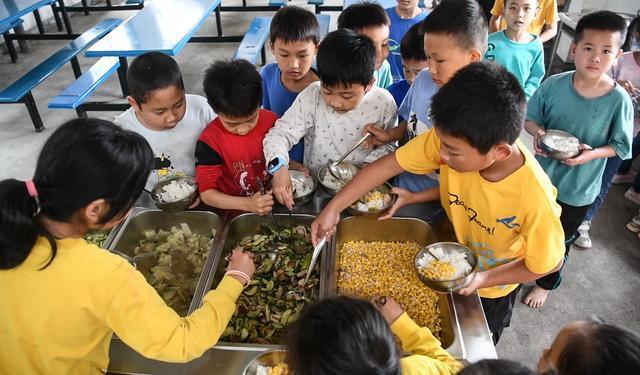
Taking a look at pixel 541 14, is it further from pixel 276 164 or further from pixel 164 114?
pixel 164 114

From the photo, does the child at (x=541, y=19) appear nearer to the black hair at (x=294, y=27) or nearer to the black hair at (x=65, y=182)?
the black hair at (x=294, y=27)

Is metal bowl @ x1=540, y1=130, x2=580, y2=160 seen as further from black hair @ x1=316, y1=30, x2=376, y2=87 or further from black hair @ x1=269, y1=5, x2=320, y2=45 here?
black hair @ x1=269, y1=5, x2=320, y2=45

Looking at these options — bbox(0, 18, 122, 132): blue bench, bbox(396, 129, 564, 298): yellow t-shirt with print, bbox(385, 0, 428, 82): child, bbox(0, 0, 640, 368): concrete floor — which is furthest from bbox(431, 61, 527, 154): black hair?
bbox(0, 18, 122, 132): blue bench

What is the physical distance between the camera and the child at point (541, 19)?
3932 millimetres

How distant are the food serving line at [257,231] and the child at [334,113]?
0.79 ft

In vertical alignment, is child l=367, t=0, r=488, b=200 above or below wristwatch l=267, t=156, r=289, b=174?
above

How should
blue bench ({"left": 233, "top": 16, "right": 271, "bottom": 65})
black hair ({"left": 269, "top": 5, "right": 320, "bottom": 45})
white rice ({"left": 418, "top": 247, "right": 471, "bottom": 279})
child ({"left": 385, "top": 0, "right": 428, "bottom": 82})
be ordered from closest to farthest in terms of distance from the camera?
white rice ({"left": 418, "top": 247, "right": 471, "bottom": 279}) < black hair ({"left": 269, "top": 5, "right": 320, "bottom": 45}) < child ({"left": 385, "top": 0, "right": 428, "bottom": 82}) < blue bench ({"left": 233, "top": 16, "right": 271, "bottom": 65})

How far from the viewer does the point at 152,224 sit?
1.92m

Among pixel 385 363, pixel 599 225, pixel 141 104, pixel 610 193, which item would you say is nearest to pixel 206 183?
pixel 141 104

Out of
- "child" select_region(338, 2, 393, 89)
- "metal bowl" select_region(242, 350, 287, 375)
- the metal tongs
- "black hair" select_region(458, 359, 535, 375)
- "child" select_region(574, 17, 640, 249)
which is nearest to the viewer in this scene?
"black hair" select_region(458, 359, 535, 375)

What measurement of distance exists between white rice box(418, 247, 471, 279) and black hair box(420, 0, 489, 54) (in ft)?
2.98

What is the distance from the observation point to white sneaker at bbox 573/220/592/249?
313 centimetres

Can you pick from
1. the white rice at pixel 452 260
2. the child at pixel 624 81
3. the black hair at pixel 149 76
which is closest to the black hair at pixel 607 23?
the child at pixel 624 81

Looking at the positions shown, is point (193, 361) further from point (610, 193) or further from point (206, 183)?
point (610, 193)
